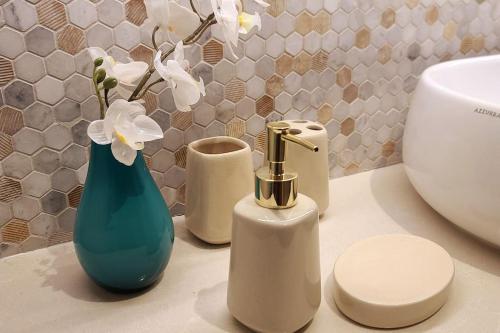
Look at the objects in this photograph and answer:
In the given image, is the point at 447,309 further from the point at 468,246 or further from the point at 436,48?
the point at 436,48

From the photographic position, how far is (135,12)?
2.03ft

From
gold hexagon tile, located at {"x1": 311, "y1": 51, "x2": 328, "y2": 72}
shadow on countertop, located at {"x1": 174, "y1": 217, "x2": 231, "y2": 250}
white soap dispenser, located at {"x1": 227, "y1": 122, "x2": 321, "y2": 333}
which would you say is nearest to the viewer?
white soap dispenser, located at {"x1": 227, "y1": 122, "x2": 321, "y2": 333}

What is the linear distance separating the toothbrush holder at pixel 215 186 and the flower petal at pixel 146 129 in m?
0.12

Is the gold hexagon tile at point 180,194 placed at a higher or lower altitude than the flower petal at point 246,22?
lower

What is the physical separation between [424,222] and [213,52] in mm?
418

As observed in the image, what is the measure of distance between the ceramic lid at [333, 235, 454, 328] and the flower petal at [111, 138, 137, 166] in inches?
10.6

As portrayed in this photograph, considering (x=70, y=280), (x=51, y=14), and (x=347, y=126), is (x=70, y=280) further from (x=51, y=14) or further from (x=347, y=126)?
(x=347, y=126)

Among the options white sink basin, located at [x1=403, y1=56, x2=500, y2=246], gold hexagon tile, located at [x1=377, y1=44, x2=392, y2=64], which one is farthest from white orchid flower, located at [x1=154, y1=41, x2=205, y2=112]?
gold hexagon tile, located at [x1=377, y1=44, x2=392, y2=64]

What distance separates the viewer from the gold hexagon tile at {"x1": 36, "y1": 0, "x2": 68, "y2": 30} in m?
0.56

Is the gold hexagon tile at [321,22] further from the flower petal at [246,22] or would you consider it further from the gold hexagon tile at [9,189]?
the gold hexagon tile at [9,189]

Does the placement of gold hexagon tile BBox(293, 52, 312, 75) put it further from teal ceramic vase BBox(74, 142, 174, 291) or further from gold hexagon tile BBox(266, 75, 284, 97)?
teal ceramic vase BBox(74, 142, 174, 291)

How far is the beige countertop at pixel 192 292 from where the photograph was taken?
52 cm

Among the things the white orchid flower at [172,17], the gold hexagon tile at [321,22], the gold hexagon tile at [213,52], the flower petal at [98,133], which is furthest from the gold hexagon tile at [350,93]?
the flower petal at [98,133]

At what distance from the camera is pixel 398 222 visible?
738mm
